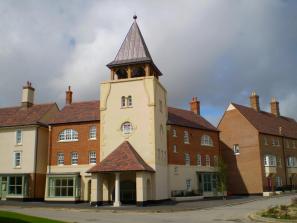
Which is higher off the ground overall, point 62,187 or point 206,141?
point 206,141

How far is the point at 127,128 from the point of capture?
4362 cm

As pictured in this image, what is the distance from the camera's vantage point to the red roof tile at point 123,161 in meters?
39.0

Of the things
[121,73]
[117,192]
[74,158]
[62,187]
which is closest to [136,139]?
[117,192]

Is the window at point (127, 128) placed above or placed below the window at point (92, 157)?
above

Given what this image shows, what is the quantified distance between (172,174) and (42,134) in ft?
58.6

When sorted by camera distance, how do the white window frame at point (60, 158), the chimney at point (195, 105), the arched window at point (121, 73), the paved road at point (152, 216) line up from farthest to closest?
1. the chimney at point (195, 105)
2. the white window frame at point (60, 158)
3. the arched window at point (121, 73)
4. the paved road at point (152, 216)

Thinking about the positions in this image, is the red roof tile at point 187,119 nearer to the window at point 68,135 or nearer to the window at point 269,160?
the window at point 269,160

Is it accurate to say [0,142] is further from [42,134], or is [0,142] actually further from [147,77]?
[147,77]

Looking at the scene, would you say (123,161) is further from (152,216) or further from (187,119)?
(187,119)

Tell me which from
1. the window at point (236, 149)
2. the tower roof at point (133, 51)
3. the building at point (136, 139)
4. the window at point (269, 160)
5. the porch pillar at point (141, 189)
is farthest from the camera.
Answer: the window at point (236, 149)

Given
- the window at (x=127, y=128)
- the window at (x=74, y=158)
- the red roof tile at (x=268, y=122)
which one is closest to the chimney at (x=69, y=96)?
the window at (x=74, y=158)

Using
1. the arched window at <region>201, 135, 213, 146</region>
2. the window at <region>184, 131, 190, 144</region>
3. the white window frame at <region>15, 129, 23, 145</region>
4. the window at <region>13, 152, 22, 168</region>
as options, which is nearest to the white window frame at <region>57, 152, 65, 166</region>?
the window at <region>13, 152, 22, 168</region>

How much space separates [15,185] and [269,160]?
3615 centimetres

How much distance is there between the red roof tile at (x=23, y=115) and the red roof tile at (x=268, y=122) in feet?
95.6
